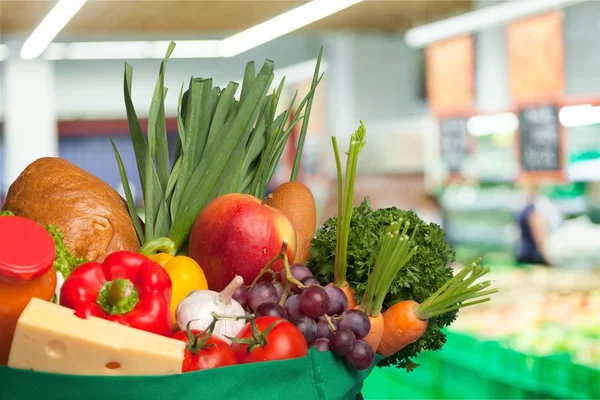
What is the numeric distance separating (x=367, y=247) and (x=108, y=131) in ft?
29.1

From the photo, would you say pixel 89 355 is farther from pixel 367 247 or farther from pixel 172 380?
pixel 367 247

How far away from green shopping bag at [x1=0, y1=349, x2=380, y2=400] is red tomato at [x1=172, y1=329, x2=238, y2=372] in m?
0.02

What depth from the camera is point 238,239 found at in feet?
4.07

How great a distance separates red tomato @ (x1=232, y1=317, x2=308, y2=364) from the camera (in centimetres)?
95

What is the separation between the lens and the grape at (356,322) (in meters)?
1.05

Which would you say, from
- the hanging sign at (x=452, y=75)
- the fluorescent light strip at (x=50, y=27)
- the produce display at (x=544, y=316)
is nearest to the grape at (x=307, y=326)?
the produce display at (x=544, y=316)

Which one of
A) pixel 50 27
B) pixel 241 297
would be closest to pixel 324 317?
pixel 241 297

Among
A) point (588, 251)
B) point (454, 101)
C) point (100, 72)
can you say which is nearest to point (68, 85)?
point (100, 72)

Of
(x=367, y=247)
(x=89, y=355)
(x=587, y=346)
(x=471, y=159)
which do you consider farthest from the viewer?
(x=471, y=159)

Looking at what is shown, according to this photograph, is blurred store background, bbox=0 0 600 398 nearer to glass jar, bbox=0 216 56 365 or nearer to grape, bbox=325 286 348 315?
grape, bbox=325 286 348 315

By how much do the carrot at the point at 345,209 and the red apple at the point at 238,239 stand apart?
0.35 feet

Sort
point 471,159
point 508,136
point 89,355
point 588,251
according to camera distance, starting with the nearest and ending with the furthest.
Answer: point 89,355 → point 588,251 → point 508,136 → point 471,159

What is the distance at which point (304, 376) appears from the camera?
97 cm

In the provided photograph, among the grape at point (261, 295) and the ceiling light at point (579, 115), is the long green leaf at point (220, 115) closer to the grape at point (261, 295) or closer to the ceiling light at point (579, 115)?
the grape at point (261, 295)
